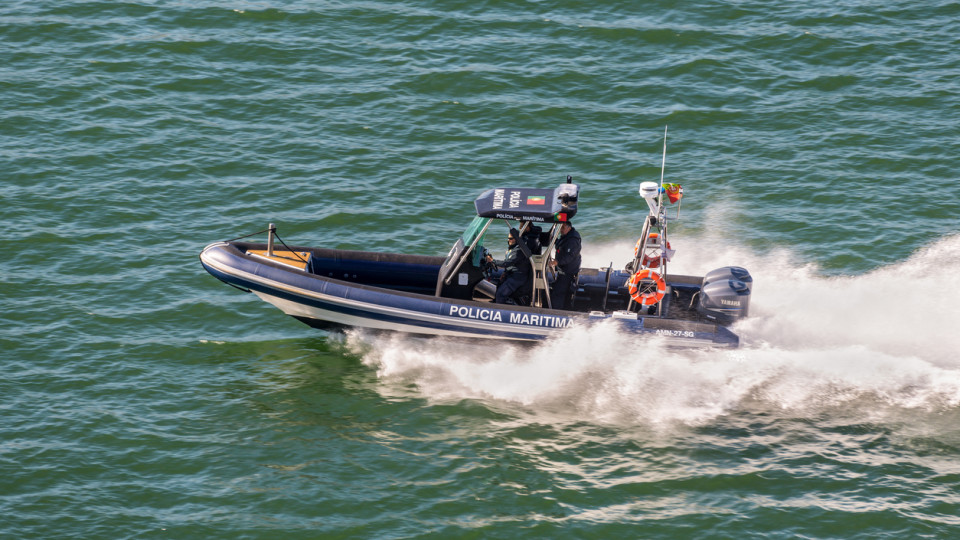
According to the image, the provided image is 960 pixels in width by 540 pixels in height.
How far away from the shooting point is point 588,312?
47.9ft

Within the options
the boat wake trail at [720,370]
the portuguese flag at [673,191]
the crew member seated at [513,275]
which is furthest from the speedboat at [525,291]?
the boat wake trail at [720,370]

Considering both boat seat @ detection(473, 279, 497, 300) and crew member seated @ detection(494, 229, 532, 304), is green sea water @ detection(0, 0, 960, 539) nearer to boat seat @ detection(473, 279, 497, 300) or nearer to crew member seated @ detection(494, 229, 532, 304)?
crew member seated @ detection(494, 229, 532, 304)

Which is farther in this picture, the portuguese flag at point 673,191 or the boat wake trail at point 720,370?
the portuguese flag at point 673,191

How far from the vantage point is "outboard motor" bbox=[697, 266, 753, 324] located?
555 inches

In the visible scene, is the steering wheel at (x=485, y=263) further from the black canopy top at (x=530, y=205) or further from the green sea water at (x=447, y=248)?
the green sea water at (x=447, y=248)

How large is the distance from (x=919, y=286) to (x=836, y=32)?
10035mm

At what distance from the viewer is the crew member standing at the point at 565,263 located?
14.3 metres

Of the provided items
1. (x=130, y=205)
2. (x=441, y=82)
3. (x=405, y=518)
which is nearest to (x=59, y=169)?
(x=130, y=205)

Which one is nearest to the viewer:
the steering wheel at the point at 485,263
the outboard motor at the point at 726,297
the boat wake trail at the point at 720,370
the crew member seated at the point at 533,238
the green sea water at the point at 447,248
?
the green sea water at the point at 447,248

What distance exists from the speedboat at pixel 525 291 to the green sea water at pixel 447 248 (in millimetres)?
336

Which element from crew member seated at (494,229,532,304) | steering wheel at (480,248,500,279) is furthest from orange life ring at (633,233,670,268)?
steering wheel at (480,248,500,279)

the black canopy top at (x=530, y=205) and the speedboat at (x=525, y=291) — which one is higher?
the black canopy top at (x=530, y=205)

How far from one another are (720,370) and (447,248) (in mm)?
5962

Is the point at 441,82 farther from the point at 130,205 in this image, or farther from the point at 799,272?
the point at 799,272
